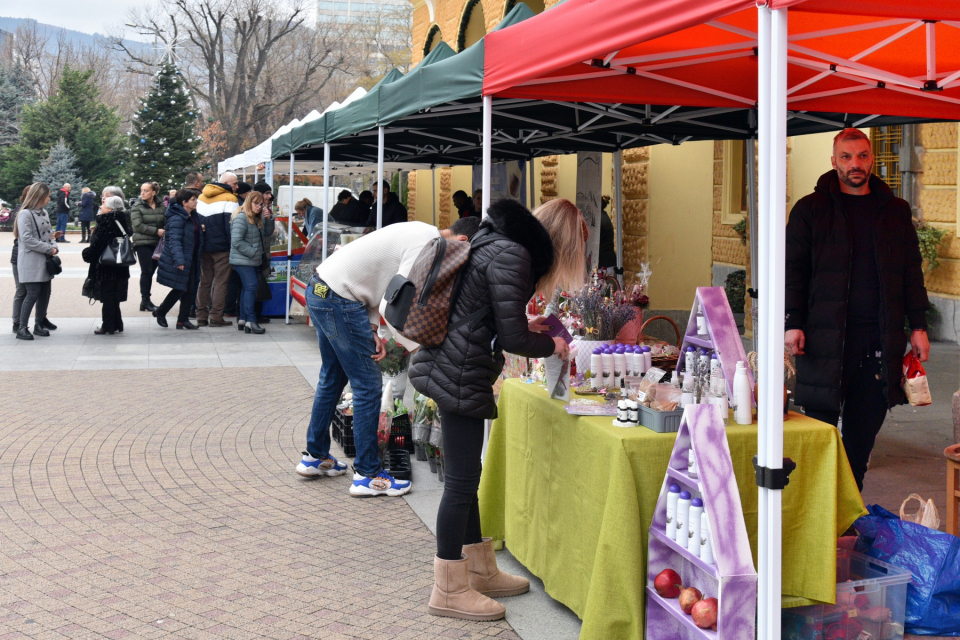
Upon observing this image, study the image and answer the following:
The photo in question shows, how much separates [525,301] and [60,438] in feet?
15.1

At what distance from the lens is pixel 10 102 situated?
5250 centimetres

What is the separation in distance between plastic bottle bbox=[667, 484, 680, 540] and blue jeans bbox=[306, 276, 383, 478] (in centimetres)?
225

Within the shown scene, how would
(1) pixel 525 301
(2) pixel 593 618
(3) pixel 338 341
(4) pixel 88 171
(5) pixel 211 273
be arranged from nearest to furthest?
(2) pixel 593 618, (1) pixel 525 301, (3) pixel 338 341, (5) pixel 211 273, (4) pixel 88 171

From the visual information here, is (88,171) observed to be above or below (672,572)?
above

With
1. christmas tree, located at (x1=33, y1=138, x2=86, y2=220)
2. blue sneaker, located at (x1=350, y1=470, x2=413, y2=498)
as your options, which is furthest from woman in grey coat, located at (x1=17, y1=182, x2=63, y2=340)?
christmas tree, located at (x1=33, y1=138, x2=86, y2=220)

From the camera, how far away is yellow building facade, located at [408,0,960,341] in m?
9.95

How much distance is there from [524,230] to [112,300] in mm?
9375

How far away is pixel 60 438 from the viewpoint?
21.9 ft

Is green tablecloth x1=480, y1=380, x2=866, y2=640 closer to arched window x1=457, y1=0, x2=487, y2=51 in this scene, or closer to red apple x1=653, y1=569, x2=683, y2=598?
red apple x1=653, y1=569, x2=683, y2=598

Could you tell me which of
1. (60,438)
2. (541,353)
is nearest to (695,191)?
(60,438)

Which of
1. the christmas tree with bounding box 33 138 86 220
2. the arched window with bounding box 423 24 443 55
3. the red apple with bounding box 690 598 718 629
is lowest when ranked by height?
the red apple with bounding box 690 598 718 629

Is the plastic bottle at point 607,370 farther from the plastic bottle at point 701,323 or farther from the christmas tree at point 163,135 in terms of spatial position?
the christmas tree at point 163,135

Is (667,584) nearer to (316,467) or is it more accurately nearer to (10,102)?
(316,467)

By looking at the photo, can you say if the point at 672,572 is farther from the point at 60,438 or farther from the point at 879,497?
the point at 60,438
